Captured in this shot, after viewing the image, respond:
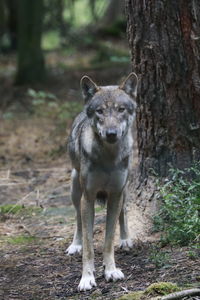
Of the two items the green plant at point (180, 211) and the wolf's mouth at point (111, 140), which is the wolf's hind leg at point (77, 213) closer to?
the green plant at point (180, 211)

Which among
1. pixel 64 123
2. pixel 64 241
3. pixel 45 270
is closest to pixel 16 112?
pixel 64 123

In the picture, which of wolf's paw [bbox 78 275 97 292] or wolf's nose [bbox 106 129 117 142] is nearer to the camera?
wolf's nose [bbox 106 129 117 142]

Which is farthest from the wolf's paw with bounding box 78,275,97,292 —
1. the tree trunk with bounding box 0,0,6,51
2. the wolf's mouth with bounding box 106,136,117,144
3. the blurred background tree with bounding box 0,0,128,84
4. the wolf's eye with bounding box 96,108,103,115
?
the tree trunk with bounding box 0,0,6,51

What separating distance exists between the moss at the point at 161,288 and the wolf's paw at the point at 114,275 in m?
0.80

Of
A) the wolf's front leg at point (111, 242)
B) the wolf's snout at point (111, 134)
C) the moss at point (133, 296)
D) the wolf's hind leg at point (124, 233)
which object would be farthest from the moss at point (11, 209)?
the moss at point (133, 296)

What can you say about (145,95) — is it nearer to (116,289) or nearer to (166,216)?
(166,216)

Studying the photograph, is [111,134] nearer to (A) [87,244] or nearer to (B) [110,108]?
(B) [110,108]

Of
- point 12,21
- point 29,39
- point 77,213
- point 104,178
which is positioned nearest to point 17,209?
point 77,213

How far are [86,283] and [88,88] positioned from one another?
192 centimetres

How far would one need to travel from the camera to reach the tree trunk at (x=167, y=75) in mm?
6750

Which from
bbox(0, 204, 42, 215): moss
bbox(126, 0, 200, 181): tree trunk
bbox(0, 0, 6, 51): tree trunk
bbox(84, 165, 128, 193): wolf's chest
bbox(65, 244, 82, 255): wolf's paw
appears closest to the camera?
bbox(84, 165, 128, 193): wolf's chest

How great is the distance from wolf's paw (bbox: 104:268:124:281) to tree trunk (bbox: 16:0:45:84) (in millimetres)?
11814

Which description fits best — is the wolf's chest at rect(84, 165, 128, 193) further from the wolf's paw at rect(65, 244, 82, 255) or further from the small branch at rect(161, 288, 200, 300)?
the small branch at rect(161, 288, 200, 300)

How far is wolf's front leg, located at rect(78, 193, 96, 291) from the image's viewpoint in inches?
225
